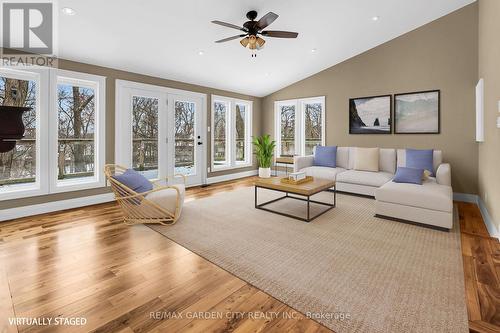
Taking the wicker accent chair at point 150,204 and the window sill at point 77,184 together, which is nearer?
the wicker accent chair at point 150,204

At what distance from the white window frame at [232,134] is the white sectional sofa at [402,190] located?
2.57 metres

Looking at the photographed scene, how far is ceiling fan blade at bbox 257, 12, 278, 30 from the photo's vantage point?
9.63 ft

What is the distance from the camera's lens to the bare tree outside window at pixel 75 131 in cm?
421

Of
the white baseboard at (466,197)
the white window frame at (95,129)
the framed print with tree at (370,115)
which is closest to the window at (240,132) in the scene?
the framed print with tree at (370,115)

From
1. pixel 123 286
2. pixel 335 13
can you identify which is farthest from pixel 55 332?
pixel 335 13

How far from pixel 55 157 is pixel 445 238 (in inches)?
217

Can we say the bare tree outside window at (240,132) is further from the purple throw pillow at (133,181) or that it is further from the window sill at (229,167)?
the purple throw pillow at (133,181)

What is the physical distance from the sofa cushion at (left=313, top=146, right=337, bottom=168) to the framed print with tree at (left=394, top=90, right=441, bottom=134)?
1320mm

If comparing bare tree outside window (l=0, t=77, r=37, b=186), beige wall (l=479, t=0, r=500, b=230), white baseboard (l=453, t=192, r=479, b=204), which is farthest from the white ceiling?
white baseboard (l=453, t=192, r=479, b=204)

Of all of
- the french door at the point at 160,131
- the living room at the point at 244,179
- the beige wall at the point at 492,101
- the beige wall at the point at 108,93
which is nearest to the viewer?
the living room at the point at 244,179

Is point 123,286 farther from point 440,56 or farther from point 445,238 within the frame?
point 440,56

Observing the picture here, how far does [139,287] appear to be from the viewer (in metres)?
2.01

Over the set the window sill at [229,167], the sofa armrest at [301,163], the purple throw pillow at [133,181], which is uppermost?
the sofa armrest at [301,163]

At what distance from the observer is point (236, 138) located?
23.9ft
